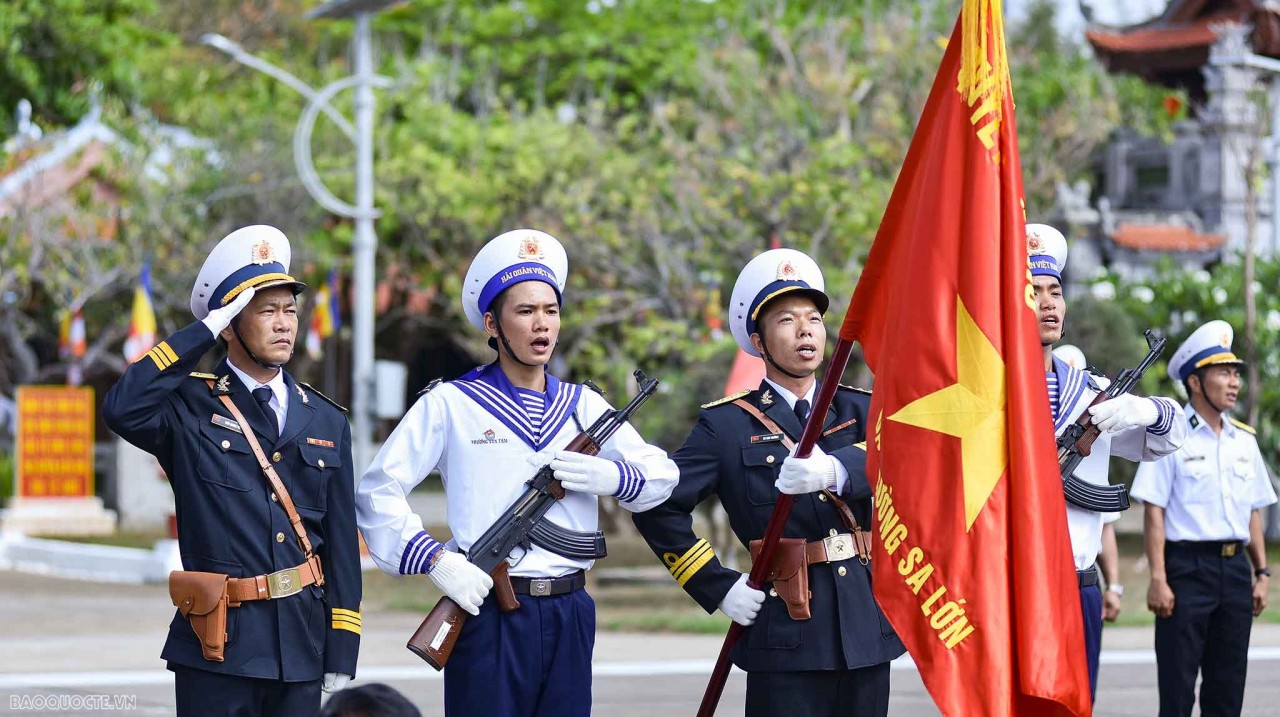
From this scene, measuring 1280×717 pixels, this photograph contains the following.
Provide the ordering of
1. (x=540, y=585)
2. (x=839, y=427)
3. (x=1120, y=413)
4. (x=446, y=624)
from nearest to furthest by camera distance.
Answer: (x=446, y=624)
(x=540, y=585)
(x=839, y=427)
(x=1120, y=413)

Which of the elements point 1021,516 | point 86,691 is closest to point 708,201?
point 86,691

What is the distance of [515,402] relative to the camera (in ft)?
19.6

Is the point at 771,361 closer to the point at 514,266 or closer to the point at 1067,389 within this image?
the point at 514,266

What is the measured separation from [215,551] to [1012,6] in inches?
1798

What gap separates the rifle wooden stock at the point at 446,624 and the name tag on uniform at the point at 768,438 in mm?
939

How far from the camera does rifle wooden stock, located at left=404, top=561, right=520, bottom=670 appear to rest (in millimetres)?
5645

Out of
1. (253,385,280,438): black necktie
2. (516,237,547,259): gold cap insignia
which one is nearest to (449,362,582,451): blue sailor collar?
(516,237,547,259): gold cap insignia

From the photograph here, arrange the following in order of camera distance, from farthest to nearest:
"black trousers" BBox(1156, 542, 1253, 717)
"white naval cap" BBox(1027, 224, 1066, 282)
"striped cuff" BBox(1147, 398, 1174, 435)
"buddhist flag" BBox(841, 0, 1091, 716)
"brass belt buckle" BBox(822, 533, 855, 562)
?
"black trousers" BBox(1156, 542, 1253, 717) → "white naval cap" BBox(1027, 224, 1066, 282) → "striped cuff" BBox(1147, 398, 1174, 435) → "brass belt buckle" BBox(822, 533, 855, 562) → "buddhist flag" BBox(841, 0, 1091, 716)

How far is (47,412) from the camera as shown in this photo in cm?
2548

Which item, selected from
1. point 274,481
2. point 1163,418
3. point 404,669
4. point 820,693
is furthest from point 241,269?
point 404,669

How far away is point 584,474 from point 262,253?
1.24m

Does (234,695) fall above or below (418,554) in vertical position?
below

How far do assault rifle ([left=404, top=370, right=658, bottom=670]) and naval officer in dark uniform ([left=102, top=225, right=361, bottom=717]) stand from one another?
1.12ft

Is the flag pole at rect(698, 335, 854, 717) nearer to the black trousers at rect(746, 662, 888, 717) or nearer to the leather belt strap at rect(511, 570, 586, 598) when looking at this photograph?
the black trousers at rect(746, 662, 888, 717)
